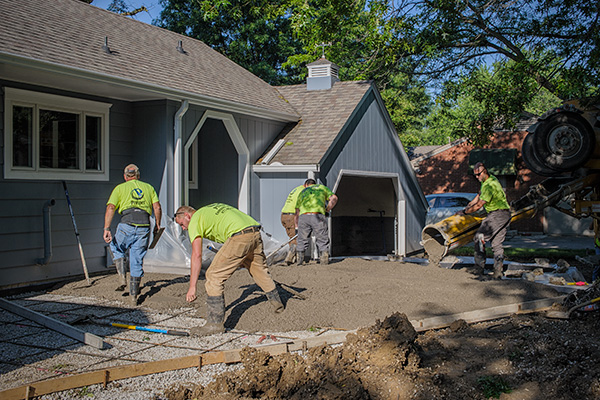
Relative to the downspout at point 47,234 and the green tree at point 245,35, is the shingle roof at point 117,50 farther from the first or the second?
the green tree at point 245,35

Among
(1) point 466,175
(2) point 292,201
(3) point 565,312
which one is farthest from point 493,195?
(1) point 466,175

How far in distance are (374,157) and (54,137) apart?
315 inches

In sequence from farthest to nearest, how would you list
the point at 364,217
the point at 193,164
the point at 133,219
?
the point at 364,217 → the point at 193,164 → the point at 133,219

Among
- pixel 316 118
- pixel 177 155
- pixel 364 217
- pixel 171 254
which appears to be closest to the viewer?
pixel 171 254

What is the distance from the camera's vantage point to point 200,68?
12.4 metres

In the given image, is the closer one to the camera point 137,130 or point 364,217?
point 137,130

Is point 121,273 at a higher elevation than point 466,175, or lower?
lower

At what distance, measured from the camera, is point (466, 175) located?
25.7 meters

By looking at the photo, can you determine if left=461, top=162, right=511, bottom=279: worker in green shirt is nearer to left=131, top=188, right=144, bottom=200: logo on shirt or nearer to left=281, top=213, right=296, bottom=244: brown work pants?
left=281, top=213, right=296, bottom=244: brown work pants

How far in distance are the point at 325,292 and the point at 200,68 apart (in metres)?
6.59

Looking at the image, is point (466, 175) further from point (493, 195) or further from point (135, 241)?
point (135, 241)

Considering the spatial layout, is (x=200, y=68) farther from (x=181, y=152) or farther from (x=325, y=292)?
(x=325, y=292)

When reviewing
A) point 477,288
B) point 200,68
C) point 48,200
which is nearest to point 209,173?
point 200,68

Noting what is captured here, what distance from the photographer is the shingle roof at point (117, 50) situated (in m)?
8.51
